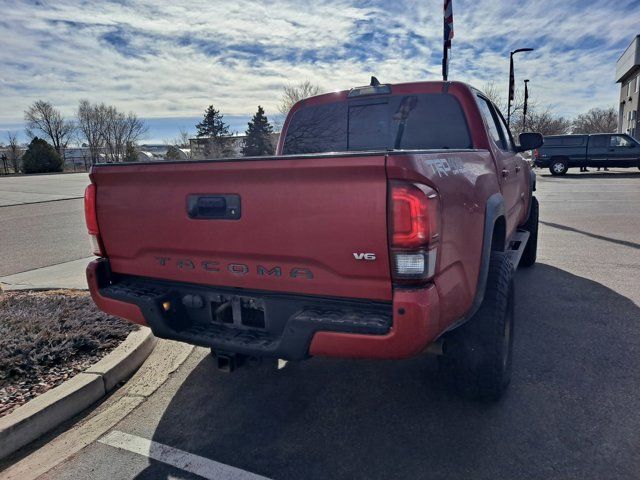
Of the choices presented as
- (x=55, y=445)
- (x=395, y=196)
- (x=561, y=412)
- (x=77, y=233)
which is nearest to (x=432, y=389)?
(x=561, y=412)

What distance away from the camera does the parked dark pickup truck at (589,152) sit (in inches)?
914

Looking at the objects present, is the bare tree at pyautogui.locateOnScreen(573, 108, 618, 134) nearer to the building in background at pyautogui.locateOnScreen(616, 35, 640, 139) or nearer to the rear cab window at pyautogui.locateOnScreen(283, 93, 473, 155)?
the building in background at pyautogui.locateOnScreen(616, 35, 640, 139)

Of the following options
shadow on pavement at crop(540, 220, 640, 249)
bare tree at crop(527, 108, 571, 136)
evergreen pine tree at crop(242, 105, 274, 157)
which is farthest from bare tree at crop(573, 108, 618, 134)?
shadow on pavement at crop(540, 220, 640, 249)

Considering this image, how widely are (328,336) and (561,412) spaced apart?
1695 mm

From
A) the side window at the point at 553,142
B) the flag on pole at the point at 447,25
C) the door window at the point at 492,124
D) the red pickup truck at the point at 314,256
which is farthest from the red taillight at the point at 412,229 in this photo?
the side window at the point at 553,142

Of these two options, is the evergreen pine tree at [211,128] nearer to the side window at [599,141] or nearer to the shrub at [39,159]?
the shrub at [39,159]

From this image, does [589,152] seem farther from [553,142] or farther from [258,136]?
[258,136]

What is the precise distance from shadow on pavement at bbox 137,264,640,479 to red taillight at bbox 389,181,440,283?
3.73 feet

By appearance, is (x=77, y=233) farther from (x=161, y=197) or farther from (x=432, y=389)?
(x=432, y=389)

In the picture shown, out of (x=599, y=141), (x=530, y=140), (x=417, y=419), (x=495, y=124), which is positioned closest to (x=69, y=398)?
(x=417, y=419)

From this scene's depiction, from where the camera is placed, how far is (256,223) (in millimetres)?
2389

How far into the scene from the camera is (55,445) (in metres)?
2.76

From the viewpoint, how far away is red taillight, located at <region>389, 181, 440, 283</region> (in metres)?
2.03

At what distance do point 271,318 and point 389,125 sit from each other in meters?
2.04
